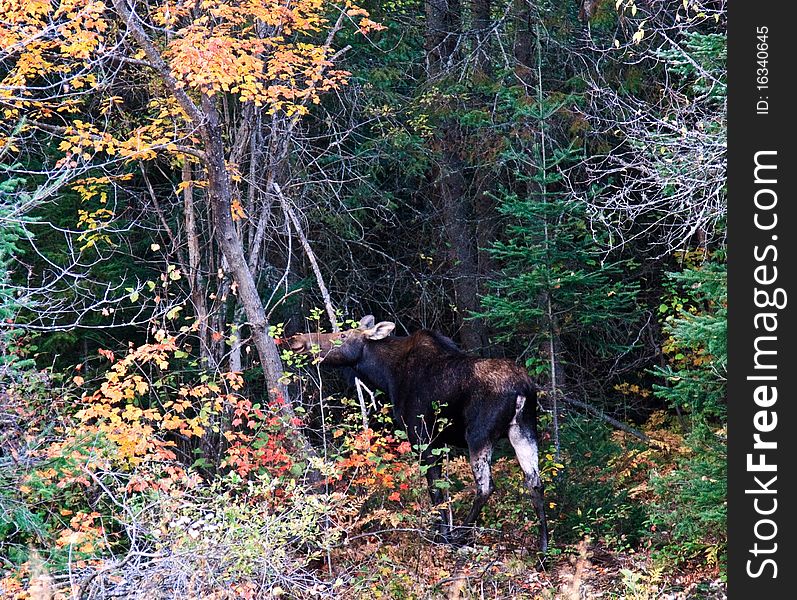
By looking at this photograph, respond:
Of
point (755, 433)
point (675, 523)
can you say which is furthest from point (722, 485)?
point (755, 433)

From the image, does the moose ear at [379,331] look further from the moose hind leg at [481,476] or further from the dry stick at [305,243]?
the moose hind leg at [481,476]

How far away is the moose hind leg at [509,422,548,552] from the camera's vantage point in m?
9.88

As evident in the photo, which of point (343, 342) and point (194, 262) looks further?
point (194, 262)

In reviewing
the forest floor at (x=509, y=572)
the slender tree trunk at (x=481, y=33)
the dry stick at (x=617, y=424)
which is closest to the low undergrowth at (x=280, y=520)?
the forest floor at (x=509, y=572)

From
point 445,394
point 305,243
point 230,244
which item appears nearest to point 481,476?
point 445,394

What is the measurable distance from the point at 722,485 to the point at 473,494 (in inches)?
148

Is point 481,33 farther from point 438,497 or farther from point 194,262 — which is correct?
point 438,497

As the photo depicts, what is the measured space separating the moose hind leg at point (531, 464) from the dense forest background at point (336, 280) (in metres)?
0.34

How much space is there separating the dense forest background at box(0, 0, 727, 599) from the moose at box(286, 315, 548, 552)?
333 millimetres

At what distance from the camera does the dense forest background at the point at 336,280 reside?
8117mm

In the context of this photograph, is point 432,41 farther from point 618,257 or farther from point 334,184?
point 618,257

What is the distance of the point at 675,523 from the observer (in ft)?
29.0

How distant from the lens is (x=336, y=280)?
1422cm

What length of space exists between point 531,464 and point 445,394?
1139mm
